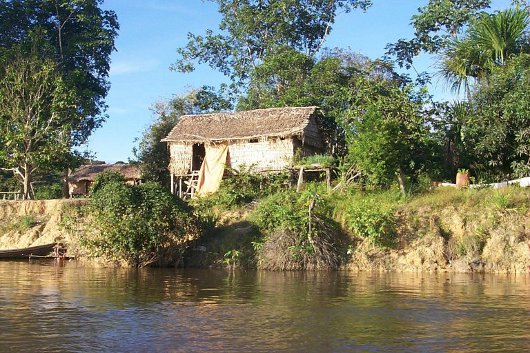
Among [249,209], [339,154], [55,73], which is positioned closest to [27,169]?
[55,73]

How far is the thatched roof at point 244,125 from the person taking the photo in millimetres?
29609

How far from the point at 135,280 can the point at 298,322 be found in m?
7.87

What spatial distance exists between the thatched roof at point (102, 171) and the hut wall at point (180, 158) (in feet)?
24.9

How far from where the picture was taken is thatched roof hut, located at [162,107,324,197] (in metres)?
29.5

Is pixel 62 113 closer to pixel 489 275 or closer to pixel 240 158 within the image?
pixel 240 158

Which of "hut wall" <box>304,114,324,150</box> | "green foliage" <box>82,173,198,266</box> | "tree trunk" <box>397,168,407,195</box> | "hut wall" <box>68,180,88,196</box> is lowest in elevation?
"green foliage" <box>82,173,198,266</box>

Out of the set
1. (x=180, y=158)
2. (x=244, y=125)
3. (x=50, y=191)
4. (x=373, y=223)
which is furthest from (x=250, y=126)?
(x=50, y=191)

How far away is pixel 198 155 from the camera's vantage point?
32.8 m

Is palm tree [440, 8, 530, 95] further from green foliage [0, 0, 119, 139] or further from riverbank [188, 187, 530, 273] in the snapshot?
green foliage [0, 0, 119, 139]

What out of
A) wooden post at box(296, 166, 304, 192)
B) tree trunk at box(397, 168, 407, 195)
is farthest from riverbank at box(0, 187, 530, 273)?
wooden post at box(296, 166, 304, 192)

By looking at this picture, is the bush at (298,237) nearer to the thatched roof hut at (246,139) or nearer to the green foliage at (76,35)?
the thatched roof hut at (246,139)

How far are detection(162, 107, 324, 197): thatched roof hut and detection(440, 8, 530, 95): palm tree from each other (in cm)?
665

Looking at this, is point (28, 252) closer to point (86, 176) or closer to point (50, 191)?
point (50, 191)

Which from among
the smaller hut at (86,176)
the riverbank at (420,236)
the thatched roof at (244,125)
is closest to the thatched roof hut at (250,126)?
the thatched roof at (244,125)
